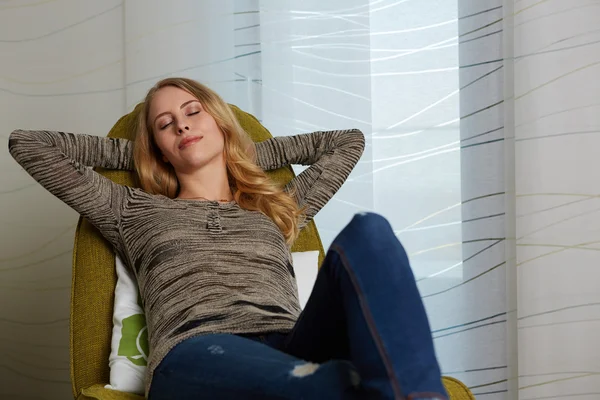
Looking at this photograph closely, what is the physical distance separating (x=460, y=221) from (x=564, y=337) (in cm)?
44

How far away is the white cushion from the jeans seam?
2.23 ft

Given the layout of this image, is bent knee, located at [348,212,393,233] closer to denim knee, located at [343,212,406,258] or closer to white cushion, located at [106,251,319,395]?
denim knee, located at [343,212,406,258]

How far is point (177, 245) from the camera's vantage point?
1.52 metres

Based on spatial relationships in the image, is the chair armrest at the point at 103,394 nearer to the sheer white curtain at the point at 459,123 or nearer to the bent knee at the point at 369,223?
the bent knee at the point at 369,223

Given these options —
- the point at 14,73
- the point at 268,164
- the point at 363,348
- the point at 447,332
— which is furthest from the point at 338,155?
the point at 14,73

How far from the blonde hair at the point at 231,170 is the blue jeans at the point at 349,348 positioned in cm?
56

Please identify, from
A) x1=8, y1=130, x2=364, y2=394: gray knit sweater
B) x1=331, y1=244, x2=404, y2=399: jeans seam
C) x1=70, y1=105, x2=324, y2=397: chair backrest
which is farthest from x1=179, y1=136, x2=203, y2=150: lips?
x1=331, y1=244, x2=404, y2=399: jeans seam

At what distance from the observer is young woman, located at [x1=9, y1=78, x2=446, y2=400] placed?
951 mm

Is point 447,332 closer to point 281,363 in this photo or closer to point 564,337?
point 564,337

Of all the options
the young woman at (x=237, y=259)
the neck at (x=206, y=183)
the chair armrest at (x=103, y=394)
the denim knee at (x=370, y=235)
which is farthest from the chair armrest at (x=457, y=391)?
the neck at (x=206, y=183)

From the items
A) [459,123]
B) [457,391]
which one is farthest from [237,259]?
[459,123]

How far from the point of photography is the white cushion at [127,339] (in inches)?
58.3

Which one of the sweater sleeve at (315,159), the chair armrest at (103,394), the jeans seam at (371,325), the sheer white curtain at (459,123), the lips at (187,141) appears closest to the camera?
the jeans seam at (371,325)

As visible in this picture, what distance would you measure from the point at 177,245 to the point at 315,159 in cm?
55
